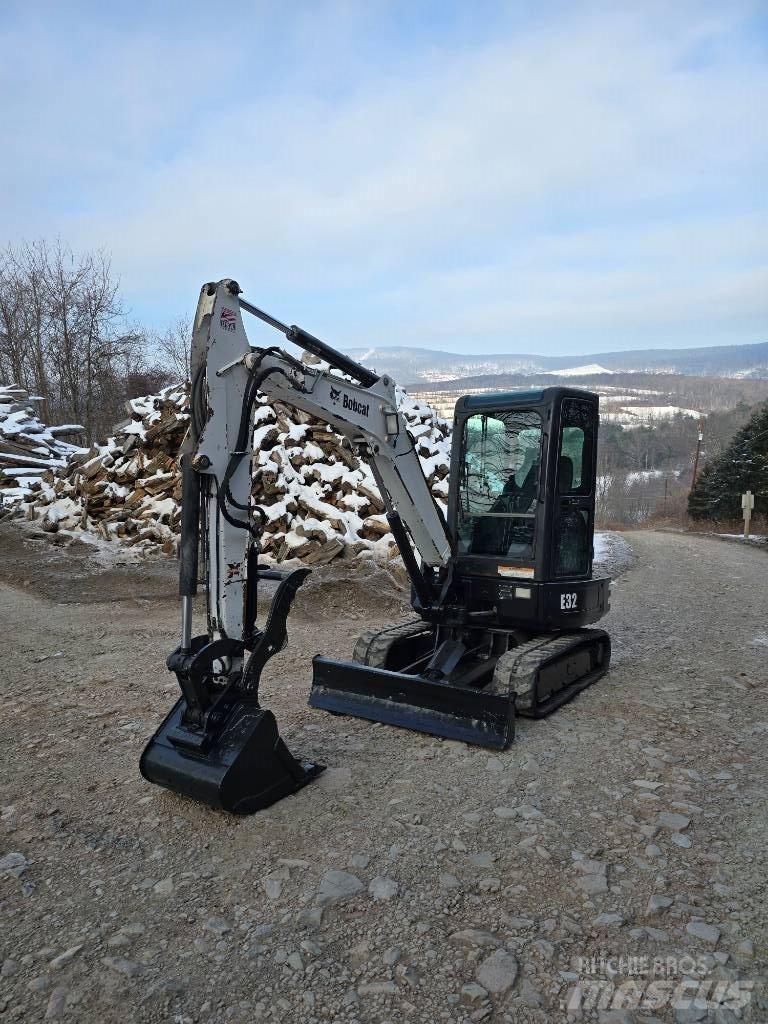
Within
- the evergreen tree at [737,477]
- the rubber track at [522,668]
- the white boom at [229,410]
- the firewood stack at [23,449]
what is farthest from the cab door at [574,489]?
the evergreen tree at [737,477]

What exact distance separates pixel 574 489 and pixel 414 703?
218 cm

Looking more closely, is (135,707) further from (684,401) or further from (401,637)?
(684,401)

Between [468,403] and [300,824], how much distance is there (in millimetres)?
3641

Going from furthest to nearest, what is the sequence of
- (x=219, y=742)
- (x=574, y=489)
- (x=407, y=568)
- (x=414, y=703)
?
(x=574, y=489), (x=407, y=568), (x=414, y=703), (x=219, y=742)

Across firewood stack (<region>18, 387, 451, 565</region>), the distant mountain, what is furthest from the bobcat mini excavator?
the distant mountain

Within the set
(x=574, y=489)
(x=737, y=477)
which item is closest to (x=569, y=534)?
(x=574, y=489)

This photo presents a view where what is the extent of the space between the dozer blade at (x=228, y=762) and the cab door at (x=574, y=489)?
2.67m

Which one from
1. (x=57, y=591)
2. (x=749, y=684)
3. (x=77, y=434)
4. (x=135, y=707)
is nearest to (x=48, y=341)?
(x=77, y=434)

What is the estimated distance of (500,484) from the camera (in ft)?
19.7

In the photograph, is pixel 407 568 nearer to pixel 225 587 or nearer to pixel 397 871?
pixel 225 587

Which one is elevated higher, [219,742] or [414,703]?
[219,742]

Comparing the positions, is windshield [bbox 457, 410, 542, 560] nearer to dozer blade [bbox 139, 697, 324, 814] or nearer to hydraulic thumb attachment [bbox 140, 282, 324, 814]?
hydraulic thumb attachment [bbox 140, 282, 324, 814]

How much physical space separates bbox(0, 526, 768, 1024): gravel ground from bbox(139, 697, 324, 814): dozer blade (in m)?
0.13

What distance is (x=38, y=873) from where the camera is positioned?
3.41 m
